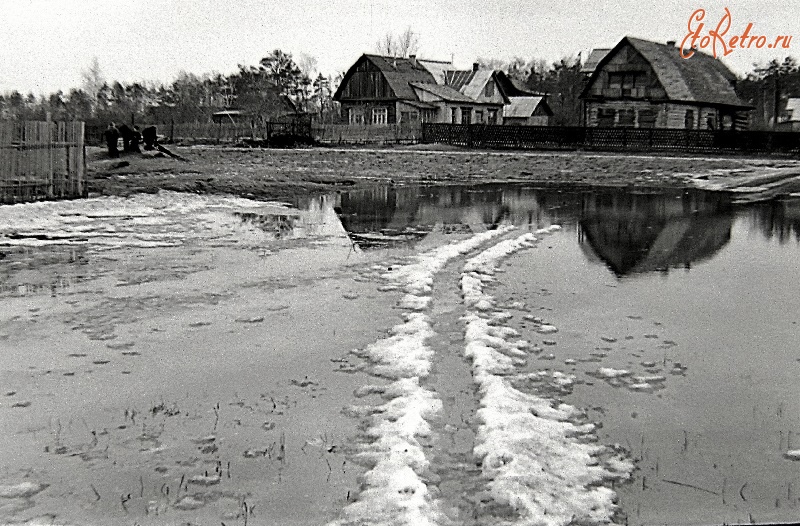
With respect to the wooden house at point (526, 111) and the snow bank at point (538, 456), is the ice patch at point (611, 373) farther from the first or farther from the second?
the wooden house at point (526, 111)

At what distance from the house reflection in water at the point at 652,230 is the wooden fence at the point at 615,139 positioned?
22.1 m

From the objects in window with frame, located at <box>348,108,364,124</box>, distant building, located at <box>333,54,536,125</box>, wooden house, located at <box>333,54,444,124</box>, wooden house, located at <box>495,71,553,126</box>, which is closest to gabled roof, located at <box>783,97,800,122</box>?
wooden house, located at <box>495,71,553,126</box>

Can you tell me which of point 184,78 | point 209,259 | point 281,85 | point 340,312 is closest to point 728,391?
point 340,312

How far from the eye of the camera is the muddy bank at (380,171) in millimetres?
24562

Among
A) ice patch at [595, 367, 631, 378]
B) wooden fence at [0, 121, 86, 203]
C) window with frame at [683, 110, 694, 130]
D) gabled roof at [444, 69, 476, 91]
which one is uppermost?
gabled roof at [444, 69, 476, 91]

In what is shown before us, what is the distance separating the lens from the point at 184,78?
419 ft

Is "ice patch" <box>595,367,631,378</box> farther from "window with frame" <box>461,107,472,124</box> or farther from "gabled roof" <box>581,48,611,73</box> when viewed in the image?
"gabled roof" <box>581,48,611,73</box>

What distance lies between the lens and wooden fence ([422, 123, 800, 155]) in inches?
1729

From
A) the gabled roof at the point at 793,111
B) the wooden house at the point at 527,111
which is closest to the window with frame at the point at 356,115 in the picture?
the wooden house at the point at 527,111

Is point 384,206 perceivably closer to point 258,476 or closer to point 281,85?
point 258,476

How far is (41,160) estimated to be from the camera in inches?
713

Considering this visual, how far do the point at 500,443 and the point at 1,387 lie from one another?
3502mm

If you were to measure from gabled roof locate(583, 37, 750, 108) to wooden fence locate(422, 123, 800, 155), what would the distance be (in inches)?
516

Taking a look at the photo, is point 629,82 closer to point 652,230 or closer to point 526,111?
point 526,111
